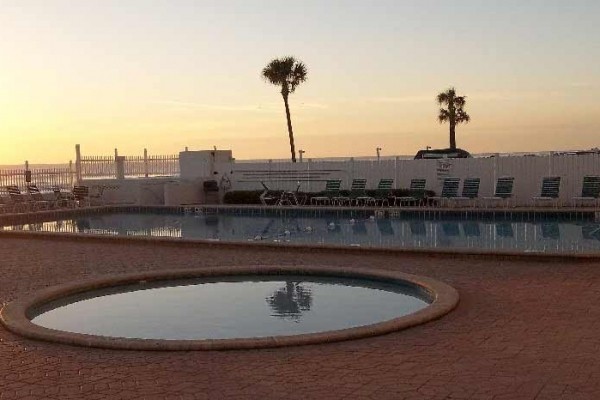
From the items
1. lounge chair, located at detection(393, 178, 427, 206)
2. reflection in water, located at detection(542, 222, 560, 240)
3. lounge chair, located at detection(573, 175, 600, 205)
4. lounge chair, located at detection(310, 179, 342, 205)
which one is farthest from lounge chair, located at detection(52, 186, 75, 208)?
lounge chair, located at detection(573, 175, 600, 205)

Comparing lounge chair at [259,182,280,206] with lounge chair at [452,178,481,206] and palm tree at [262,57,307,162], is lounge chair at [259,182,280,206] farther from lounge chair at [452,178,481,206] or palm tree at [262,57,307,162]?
palm tree at [262,57,307,162]

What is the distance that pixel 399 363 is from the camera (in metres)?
5.26

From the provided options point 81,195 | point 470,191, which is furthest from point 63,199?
point 470,191

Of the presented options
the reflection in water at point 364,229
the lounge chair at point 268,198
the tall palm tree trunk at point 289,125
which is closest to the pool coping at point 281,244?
the reflection in water at point 364,229

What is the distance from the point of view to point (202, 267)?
32.7 feet

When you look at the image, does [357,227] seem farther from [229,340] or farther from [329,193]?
[229,340]

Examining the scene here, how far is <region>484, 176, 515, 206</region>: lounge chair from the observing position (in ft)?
61.0

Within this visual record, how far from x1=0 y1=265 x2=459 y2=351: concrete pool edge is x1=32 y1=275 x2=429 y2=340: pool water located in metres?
0.11

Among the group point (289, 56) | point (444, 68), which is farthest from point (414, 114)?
point (444, 68)

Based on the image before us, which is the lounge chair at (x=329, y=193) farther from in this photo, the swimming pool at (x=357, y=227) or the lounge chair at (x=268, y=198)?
the swimming pool at (x=357, y=227)

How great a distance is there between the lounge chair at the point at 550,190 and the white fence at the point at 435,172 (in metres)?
0.40

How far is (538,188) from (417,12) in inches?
226

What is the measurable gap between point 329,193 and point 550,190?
601 cm

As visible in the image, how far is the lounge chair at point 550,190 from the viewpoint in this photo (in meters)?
18.2
